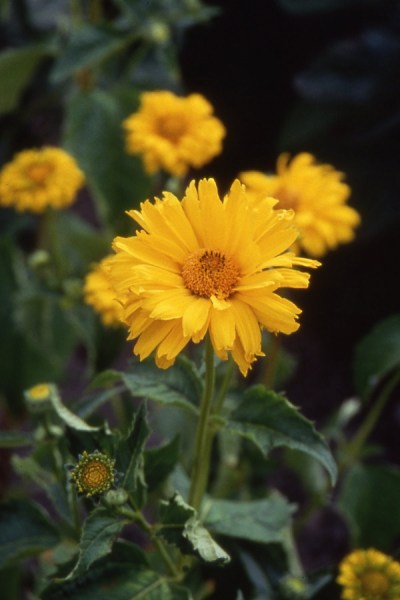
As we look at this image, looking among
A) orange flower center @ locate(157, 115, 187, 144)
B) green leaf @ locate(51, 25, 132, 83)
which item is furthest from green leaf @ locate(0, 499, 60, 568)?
green leaf @ locate(51, 25, 132, 83)

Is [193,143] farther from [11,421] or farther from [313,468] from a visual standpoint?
[11,421]

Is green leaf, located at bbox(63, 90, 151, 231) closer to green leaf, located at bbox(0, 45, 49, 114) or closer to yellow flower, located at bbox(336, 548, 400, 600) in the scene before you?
green leaf, located at bbox(0, 45, 49, 114)

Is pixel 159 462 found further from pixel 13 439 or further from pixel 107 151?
pixel 107 151

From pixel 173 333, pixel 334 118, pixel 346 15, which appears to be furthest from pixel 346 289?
pixel 173 333

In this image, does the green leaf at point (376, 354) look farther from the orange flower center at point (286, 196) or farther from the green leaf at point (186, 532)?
the green leaf at point (186, 532)

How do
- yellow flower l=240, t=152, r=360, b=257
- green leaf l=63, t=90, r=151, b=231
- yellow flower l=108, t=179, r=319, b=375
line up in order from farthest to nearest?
green leaf l=63, t=90, r=151, b=231, yellow flower l=240, t=152, r=360, b=257, yellow flower l=108, t=179, r=319, b=375

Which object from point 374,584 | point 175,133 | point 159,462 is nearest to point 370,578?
point 374,584

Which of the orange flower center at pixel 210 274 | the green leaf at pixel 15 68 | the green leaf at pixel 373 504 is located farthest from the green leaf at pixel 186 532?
the green leaf at pixel 15 68
